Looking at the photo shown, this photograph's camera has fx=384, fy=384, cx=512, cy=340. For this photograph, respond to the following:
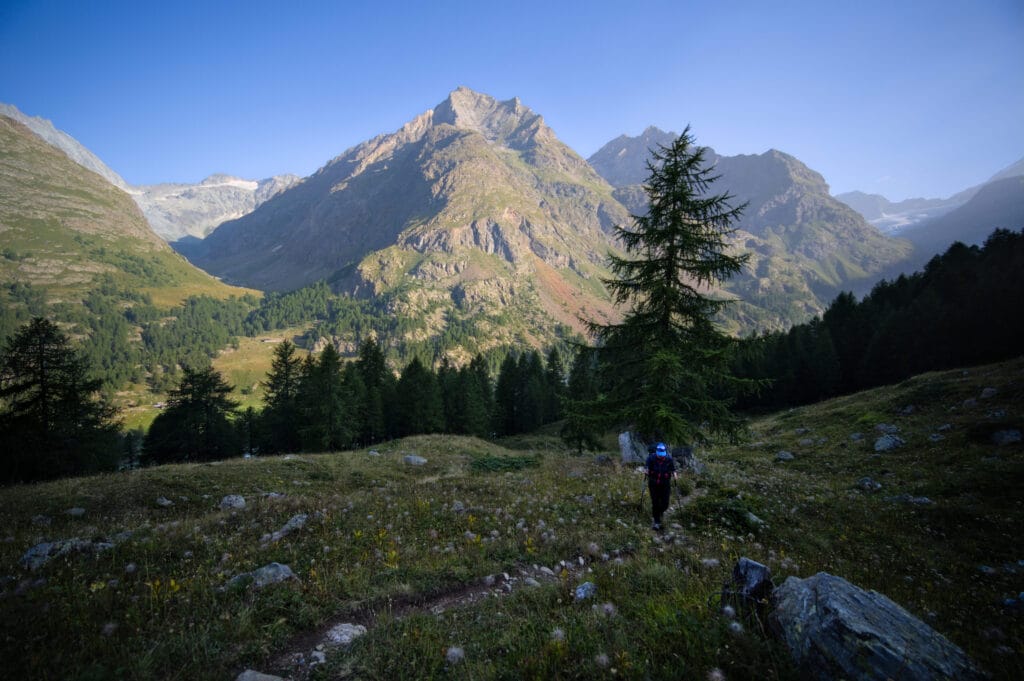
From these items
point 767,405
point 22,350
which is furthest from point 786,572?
point 767,405

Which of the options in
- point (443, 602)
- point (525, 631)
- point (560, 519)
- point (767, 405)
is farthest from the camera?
point (767, 405)

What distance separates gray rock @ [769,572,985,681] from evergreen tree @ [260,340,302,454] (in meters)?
56.5

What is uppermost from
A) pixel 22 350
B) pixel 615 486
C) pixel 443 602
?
pixel 22 350

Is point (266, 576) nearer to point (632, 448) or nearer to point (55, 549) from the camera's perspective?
point (55, 549)

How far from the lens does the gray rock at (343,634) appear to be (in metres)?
5.46

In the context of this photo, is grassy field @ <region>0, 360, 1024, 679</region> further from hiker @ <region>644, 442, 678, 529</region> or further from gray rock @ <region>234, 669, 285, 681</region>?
hiker @ <region>644, 442, 678, 529</region>

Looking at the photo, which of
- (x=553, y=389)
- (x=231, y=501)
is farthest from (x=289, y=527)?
(x=553, y=389)

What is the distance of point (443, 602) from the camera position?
6859 millimetres

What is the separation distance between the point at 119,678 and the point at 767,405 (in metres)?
83.8

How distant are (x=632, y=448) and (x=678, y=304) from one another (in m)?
12.7

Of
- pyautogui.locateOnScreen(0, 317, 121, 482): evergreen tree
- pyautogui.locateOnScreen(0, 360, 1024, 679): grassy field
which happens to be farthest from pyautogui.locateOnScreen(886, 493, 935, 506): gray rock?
pyautogui.locateOnScreen(0, 317, 121, 482): evergreen tree

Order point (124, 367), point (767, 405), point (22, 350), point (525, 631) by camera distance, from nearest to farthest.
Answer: point (525, 631) → point (22, 350) → point (767, 405) → point (124, 367)

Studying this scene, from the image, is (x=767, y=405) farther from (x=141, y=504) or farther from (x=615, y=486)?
(x=141, y=504)

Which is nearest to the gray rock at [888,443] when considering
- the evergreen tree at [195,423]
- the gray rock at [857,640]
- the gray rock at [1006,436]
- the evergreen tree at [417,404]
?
the gray rock at [1006,436]
